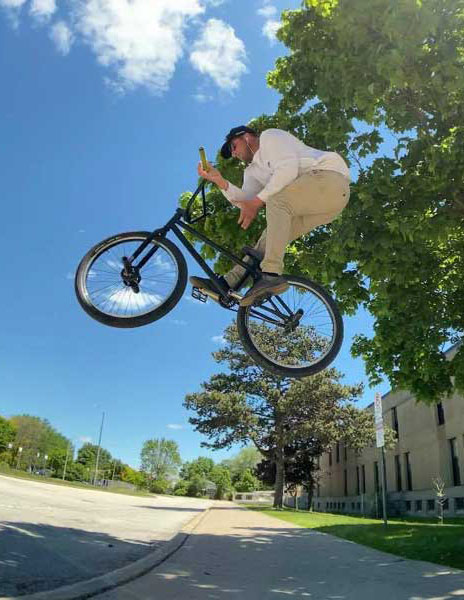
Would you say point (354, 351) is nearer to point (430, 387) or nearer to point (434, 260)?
point (430, 387)

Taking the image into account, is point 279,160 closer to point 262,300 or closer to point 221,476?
point 262,300

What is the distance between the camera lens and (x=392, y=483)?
42594 mm

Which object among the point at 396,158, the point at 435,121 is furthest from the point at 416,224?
the point at 435,121

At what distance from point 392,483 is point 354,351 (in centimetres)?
3403

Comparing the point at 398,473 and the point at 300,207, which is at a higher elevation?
the point at 300,207

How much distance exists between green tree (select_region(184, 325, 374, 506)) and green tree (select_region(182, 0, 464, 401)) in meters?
28.8

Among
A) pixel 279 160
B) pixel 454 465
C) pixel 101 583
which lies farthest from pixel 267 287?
pixel 454 465

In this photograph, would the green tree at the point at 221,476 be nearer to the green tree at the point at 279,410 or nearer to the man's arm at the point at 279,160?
the green tree at the point at 279,410

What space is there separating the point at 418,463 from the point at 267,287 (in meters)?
36.7

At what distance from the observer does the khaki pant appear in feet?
14.9

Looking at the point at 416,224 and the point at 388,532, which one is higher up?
the point at 416,224

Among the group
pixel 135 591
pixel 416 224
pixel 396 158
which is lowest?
pixel 135 591

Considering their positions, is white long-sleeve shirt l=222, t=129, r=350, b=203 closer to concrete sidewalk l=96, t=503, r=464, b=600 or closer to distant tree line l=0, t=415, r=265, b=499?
concrete sidewalk l=96, t=503, r=464, b=600

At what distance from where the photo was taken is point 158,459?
351ft
